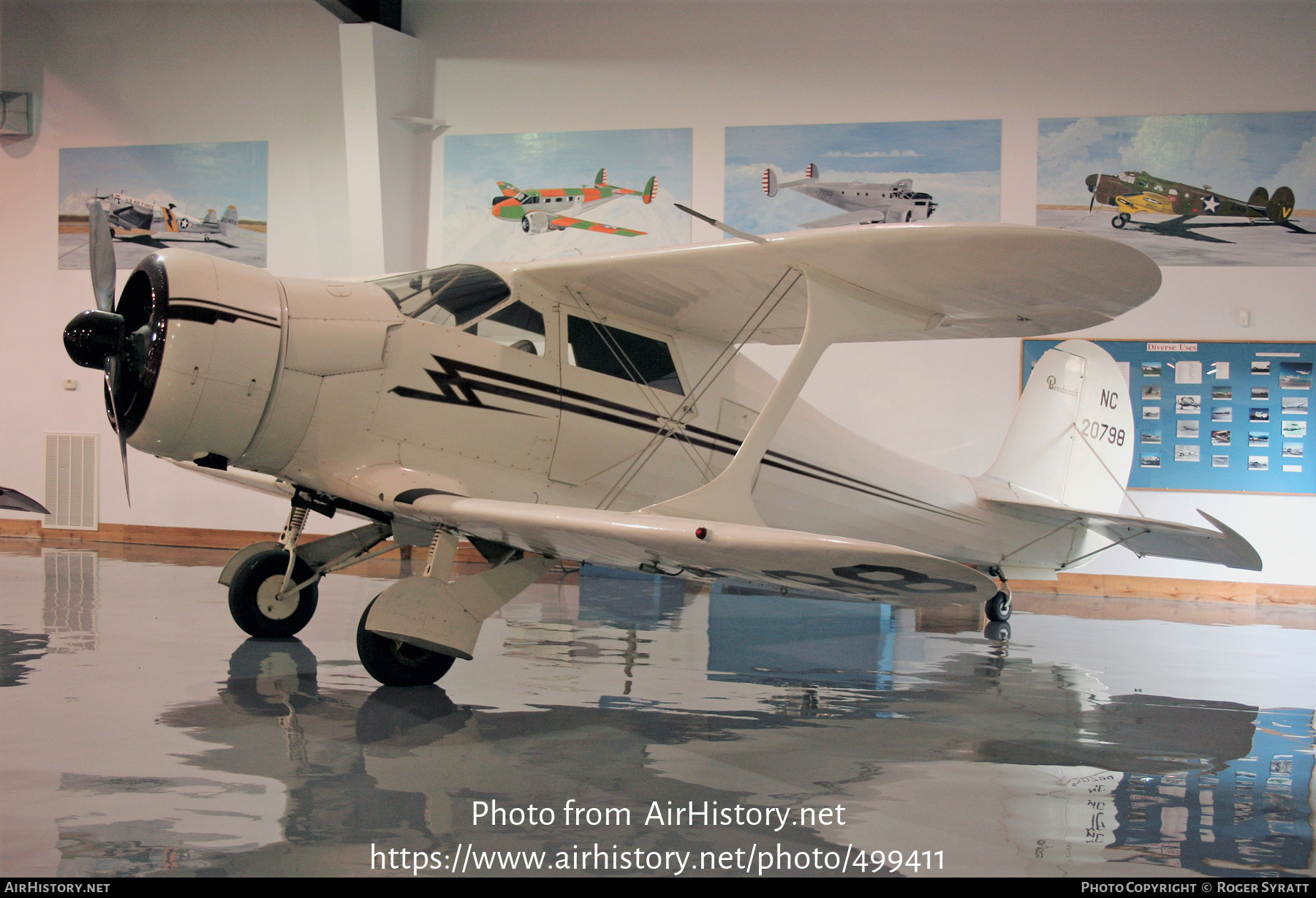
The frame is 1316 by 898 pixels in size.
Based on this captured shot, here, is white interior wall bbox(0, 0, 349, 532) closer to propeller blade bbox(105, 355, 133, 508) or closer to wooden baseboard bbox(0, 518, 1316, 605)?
wooden baseboard bbox(0, 518, 1316, 605)

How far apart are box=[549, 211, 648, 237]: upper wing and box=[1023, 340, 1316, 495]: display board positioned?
14.8 feet

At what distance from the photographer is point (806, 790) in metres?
3.20

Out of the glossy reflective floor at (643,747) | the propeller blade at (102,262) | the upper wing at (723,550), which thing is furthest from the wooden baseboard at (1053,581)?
the upper wing at (723,550)

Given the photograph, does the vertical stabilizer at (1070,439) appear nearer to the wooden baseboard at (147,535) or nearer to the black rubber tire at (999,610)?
the black rubber tire at (999,610)

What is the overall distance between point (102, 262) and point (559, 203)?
659 centimetres

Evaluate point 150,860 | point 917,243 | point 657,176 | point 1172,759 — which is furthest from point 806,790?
point 657,176

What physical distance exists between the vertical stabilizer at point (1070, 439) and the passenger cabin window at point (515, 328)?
4.25m

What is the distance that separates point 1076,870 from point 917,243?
8.29 feet

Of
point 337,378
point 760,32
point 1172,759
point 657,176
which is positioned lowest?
point 1172,759

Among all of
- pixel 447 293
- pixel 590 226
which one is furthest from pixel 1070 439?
pixel 590 226

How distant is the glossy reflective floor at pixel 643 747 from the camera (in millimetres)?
2643

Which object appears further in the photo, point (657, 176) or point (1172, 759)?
point (657, 176)

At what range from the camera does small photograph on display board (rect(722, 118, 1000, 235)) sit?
998 centimetres
